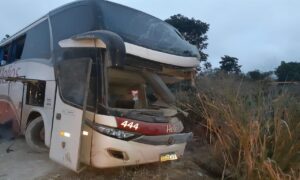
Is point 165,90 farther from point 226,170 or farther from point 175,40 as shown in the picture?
point 226,170

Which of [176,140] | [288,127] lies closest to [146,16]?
[176,140]

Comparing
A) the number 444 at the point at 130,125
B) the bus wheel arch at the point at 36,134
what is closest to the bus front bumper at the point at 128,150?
the number 444 at the point at 130,125

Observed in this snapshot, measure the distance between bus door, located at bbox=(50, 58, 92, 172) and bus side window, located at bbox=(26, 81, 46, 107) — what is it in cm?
116

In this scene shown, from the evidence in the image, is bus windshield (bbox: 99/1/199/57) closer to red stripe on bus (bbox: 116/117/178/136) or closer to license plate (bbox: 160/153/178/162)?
red stripe on bus (bbox: 116/117/178/136)

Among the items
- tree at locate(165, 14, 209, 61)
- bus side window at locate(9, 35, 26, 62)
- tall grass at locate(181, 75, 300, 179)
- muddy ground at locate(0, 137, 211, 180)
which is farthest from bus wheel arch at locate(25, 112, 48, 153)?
tree at locate(165, 14, 209, 61)

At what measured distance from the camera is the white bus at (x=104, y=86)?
18.4 feet

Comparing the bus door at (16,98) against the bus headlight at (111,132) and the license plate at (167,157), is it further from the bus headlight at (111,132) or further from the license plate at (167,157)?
the license plate at (167,157)

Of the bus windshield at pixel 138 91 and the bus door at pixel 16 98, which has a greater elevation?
the bus windshield at pixel 138 91

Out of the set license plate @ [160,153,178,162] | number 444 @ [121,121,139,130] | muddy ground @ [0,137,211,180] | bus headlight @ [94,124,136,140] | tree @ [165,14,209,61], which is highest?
tree @ [165,14,209,61]

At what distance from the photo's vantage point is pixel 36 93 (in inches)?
302

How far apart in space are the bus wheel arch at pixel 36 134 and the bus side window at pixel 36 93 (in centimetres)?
26

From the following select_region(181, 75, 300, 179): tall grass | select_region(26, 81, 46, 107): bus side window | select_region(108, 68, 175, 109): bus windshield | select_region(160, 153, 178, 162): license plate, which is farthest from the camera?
select_region(26, 81, 46, 107): bus side window

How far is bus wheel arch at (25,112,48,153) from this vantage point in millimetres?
7430

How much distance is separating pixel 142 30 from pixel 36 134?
2.93 metres
